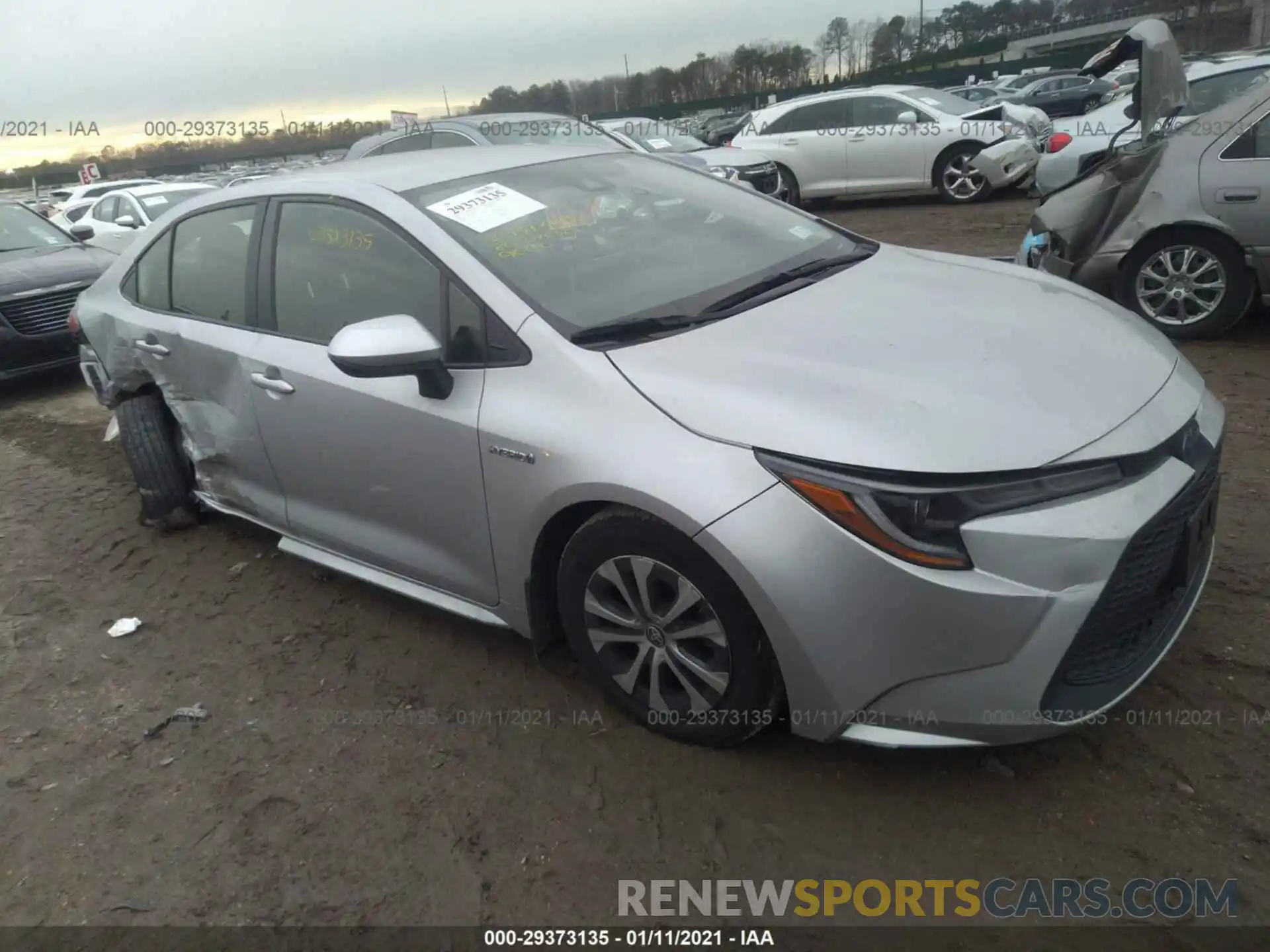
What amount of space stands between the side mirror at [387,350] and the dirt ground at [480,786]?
1.12 m

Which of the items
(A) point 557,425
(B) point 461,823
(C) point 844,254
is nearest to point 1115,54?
(C) point 844,254

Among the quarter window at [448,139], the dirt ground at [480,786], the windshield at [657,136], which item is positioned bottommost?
the dirt ground at [480,786]

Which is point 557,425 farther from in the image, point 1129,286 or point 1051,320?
point 1129,286

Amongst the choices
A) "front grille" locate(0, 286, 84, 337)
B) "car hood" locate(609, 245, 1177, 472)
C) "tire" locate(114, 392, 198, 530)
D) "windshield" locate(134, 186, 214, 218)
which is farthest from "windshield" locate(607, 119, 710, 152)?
"car hood" locate(609, 245, 1177, 472)

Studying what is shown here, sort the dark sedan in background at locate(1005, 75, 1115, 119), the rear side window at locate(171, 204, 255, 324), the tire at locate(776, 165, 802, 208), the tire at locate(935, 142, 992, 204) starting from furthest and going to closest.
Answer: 1. the dark sedan in background at locate(1005, 75, 1115, 119)
2. the tire at locate(776, 165, 802, 208)
3. the tire at locate(935, 142, 992, 204)
4. the rear side window at locate(171, 204, 255, 324)

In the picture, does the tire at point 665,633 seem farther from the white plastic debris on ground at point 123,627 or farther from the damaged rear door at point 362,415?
the white plastic debris on ground at point 123,627

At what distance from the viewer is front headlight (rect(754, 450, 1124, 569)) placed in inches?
74.5

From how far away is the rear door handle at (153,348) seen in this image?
3.62 m

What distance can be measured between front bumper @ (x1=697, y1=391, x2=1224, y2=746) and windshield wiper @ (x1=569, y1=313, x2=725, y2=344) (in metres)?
0.68

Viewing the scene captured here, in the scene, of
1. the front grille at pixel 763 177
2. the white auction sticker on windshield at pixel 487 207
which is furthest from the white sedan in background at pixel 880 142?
the white auction sticker on windshield at pixel 487 207

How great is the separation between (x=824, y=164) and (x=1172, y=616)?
11.1m

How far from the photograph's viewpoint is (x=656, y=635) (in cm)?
235

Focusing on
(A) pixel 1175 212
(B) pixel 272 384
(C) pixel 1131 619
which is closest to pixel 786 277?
(C) pixel 1131 619

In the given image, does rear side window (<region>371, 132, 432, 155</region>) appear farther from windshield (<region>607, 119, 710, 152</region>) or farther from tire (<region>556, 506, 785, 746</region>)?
tire (<region>556, 506, 785, 746</region>)
